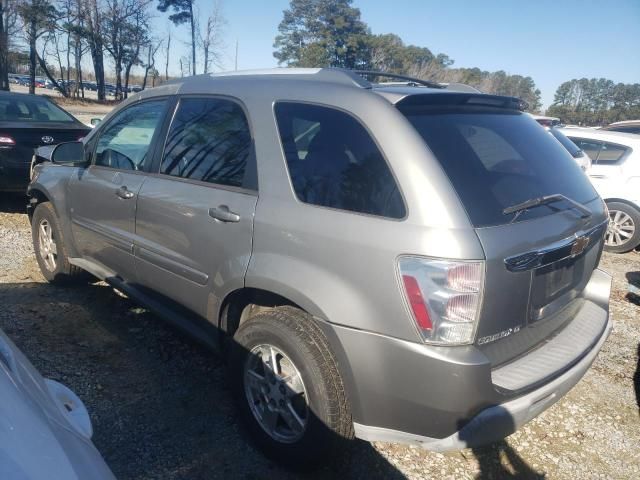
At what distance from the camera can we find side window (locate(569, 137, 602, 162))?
7.14 m

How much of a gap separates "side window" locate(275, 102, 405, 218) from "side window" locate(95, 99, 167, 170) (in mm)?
1199

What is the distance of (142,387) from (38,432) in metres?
1.85

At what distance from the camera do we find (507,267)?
1.83 m

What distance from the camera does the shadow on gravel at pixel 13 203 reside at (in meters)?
6.82

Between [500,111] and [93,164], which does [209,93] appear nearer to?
[93,164]

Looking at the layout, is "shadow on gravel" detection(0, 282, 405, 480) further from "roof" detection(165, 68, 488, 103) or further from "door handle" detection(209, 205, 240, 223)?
"roof" detection(165, 68, 488, 103)

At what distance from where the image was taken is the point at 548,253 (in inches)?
78.9

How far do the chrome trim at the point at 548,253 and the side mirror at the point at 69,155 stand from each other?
10.4ft

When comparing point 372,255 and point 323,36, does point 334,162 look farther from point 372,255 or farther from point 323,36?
point 323,36

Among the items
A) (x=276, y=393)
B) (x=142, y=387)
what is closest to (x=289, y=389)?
Answer: (x=276, y=393)

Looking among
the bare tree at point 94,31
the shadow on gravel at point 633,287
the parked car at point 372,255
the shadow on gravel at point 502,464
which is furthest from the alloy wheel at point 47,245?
the bare tree at point 94,31

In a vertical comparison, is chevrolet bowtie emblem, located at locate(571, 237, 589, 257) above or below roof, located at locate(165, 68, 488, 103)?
below

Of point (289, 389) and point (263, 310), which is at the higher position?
point (263, 310)

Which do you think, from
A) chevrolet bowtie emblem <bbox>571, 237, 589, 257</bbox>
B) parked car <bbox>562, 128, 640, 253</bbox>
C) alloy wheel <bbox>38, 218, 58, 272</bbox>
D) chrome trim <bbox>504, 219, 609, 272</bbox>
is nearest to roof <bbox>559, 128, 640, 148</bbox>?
parked car <bbox>562, 128, 640, 253</bbox>
